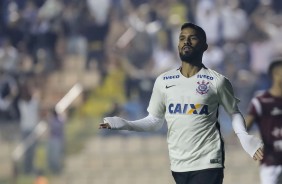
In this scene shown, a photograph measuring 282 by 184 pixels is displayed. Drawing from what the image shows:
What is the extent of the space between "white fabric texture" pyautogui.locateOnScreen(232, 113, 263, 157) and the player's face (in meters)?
0.55

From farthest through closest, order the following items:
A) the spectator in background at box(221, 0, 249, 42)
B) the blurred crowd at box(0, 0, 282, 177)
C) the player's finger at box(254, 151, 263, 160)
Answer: the spectator in background at box(221, 0, 249, 42) < the blurred crowd at box(0, 0, 282, 177) < the player's finger at box(254, 151, 263, 160)

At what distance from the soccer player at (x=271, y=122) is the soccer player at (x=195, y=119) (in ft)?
8.69

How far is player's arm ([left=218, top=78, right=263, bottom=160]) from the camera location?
6.02 metres

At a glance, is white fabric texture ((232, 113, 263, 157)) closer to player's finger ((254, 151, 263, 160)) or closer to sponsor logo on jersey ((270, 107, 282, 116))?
player's finger ((254, 151, 263, 160))

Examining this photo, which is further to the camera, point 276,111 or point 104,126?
point 276,111

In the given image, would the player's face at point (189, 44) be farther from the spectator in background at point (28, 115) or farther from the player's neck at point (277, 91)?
the spectator in background at point (28, 115)

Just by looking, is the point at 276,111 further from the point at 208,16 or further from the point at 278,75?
the point at 208,16

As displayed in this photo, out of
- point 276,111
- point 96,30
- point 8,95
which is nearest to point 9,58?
point 8,95

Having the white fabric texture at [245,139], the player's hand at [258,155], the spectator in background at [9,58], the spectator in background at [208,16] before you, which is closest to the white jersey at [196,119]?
the white fabric texture at [245,139]

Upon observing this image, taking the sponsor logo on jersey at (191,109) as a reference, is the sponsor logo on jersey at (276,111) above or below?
above

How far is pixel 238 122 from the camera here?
20.5ft

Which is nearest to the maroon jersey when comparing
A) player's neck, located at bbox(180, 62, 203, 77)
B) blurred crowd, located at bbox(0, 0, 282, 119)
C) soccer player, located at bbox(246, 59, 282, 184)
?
soccer player, located at bbox(246, 59, 282, 184)

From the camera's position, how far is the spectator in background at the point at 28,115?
15.9 m

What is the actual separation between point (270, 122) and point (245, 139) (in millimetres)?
2753
